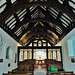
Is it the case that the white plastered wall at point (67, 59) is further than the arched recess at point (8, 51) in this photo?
No

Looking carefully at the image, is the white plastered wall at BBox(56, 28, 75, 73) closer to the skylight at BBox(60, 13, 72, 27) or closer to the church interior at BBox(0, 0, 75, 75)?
the church interior at BBox(0, 0, 75, 75)

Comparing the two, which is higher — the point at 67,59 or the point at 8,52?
the point at 8,52

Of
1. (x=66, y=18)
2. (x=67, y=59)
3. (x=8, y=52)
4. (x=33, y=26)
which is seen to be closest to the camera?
(x=66, y=18)

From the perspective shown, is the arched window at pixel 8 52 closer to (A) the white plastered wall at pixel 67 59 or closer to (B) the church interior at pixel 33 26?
(B) the church interior at pixel 33 26

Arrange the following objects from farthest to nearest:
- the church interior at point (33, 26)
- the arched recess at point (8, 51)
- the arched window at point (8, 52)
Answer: the arched window at point (8, 52) < the arched recess at point (8, 51) < the church interior at point (33, 26)

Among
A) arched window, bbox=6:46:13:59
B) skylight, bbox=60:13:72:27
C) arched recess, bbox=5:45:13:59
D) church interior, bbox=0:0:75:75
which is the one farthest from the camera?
arched window, bbox=6:46:13:59

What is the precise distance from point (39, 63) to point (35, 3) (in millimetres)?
10137

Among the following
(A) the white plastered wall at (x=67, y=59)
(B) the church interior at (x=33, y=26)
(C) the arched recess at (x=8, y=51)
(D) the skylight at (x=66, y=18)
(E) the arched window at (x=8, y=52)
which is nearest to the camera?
(B) the church interior at (x=33, y=26)

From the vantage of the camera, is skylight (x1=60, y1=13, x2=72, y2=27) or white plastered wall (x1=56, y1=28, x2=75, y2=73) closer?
skylight (x1=60, y1=13, x2=72, y2=27)

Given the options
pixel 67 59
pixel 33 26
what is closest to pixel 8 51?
pixel 33 26

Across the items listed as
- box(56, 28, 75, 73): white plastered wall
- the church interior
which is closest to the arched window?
the church interior

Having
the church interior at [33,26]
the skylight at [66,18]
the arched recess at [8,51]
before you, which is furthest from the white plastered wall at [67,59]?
the arched recess at [8,51]

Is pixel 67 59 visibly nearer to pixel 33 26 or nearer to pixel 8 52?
pixel 33 26

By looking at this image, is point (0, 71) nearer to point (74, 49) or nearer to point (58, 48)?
point (74, 49)
